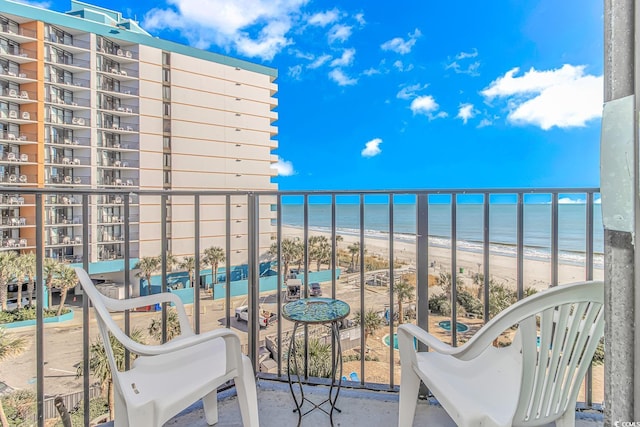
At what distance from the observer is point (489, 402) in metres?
1.09

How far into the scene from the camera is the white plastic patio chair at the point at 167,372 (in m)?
1.09

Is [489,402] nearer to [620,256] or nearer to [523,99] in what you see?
[620,256]

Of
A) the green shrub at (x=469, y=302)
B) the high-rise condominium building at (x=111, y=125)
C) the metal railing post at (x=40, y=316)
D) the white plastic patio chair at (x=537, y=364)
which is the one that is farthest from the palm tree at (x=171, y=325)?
the high-rise condominium building at (x=111, y=125)

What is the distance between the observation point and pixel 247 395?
4.46 ft

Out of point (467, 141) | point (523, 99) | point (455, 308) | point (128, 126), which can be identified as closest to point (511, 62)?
point (523, 99)

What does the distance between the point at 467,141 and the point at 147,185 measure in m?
26.5

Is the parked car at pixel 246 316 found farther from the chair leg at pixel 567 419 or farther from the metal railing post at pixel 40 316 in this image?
the chair leg at pixel 567 419

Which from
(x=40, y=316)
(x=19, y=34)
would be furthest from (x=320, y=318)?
(x=19, y=34)

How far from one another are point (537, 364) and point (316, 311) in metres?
0.92

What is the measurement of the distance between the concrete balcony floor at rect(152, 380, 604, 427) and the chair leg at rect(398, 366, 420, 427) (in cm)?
25

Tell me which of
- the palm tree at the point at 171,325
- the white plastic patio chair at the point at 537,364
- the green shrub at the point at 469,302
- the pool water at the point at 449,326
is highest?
the white plastic patio chair at the point at 537,364

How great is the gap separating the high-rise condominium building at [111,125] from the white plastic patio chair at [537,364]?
42.1 feet

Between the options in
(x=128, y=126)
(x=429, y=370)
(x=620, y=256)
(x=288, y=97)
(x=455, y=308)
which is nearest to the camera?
(x=620, y=256)

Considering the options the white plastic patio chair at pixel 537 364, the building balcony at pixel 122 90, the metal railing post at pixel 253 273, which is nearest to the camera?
the white plastic patio chair at pixel 537 364
